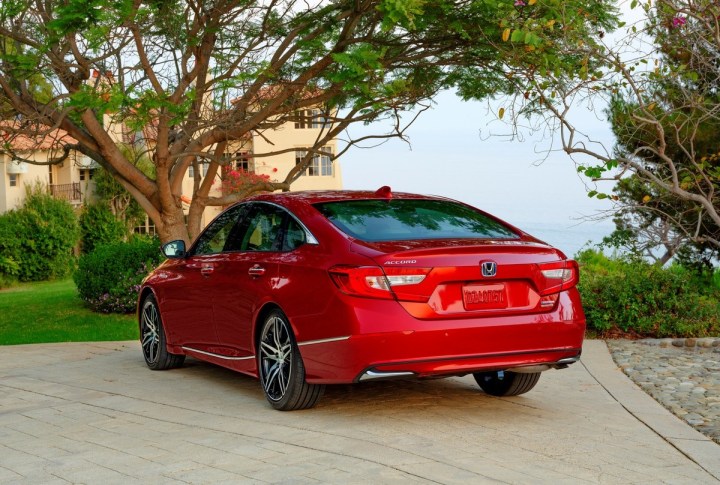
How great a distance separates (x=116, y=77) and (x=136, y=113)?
2847 millimetres

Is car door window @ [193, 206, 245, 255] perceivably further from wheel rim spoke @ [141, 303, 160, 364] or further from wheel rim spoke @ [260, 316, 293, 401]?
wheel rim spoke @ [260, 316, 293, 401]

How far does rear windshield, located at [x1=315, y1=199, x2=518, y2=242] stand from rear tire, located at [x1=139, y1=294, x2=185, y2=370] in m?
3.12

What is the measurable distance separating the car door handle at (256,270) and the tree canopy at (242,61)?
16.6 feet

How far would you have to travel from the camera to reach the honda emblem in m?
6.84

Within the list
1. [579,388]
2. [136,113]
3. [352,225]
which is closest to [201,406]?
[352,225]

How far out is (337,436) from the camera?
21.6 ft

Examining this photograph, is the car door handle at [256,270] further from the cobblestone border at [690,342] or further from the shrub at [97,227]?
the shrub at [97,227]

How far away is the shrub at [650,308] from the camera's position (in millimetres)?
12898

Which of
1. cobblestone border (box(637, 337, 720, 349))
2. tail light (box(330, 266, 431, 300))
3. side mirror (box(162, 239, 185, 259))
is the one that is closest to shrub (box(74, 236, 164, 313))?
side mirror (box(162, 239, 185, 259))

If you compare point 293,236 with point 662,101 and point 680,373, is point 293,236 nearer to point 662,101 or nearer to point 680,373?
point 680,373

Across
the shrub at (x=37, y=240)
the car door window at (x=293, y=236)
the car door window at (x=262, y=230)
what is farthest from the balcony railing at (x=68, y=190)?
the car door window at (x=293, y=236)

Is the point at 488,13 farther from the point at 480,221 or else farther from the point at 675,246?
the point at 480,221

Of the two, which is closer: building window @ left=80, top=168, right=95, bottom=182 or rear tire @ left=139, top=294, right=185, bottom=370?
rear tire @ left=139, top=294, right=185, bottom=370

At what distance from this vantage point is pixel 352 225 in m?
7.41
